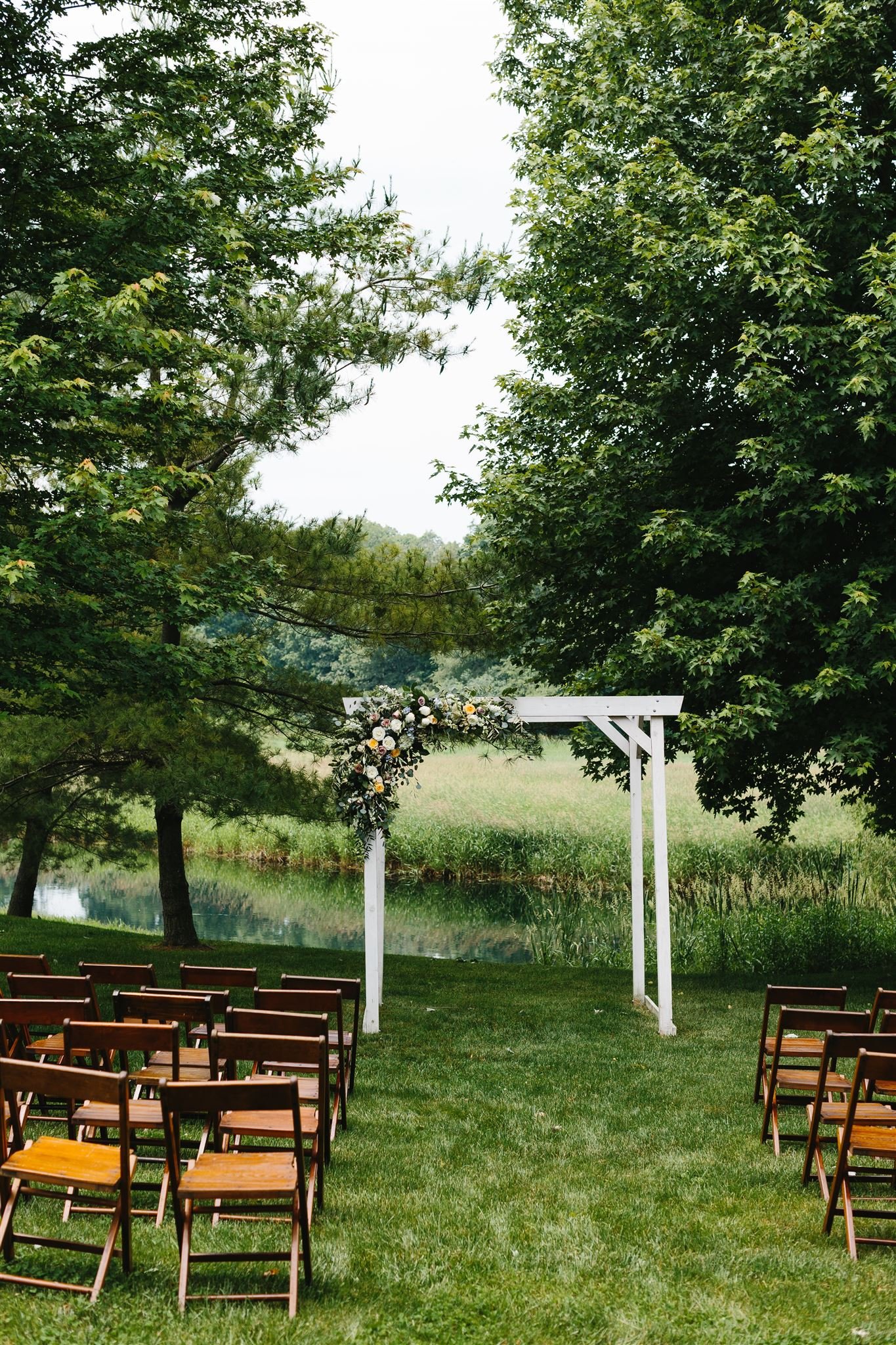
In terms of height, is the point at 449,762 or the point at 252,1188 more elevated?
the point at 449,762

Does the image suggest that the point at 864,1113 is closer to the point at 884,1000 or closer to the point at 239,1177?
the point at 884,1000

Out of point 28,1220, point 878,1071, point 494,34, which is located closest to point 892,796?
point 878,1071

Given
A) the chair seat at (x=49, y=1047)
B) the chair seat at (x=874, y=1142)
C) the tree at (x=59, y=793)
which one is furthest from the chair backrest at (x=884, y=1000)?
the tree at (x=59, y=793)

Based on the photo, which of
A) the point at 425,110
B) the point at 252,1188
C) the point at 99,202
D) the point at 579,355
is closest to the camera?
the point at 252,1188

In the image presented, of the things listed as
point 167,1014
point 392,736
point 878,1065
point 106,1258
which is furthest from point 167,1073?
point 392,736

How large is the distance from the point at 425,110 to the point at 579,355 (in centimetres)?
1769

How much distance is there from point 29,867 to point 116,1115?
1262 centimetres

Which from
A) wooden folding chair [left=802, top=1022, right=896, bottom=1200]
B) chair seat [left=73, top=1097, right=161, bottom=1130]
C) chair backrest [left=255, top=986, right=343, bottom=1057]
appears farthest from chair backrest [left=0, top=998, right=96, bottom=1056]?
wooden folding chair [left=802, top=1022, right=896, bottom=1200]

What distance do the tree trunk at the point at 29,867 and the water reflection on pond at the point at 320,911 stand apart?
2.63m

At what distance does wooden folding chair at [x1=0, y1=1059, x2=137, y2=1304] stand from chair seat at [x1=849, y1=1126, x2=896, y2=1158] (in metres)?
2.78

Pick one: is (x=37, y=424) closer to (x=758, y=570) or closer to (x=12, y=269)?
(x=12, y=269)

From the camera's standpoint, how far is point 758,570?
1170 centimetres

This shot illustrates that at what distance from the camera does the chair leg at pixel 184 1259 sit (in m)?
3.64

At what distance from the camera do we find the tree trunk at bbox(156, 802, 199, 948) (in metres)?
14.0
